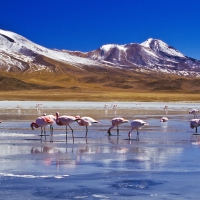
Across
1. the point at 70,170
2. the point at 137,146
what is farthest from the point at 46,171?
the point at 137,146

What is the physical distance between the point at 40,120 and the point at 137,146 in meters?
3.80

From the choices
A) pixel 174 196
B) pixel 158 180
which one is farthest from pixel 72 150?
pixel 174 196

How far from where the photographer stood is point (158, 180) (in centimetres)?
933

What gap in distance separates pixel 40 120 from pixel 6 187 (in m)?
8.06

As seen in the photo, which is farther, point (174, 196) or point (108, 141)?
point (108, 141)

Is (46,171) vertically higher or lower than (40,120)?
lower

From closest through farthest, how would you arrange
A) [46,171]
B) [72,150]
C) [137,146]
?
1. [46,171]
2. [72,150]
3. [137,146]

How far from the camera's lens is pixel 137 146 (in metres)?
14.6

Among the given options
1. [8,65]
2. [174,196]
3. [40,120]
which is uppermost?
[8,65]

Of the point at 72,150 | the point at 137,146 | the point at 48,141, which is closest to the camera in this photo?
the point at 72,150

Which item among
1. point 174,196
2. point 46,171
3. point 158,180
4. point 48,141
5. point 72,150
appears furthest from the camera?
point 48,141

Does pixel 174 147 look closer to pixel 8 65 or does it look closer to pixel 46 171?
pixel 46 171

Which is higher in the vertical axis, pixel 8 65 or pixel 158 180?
pixel 8 65

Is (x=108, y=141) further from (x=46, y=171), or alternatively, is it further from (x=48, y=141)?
(x=46, y=171)
